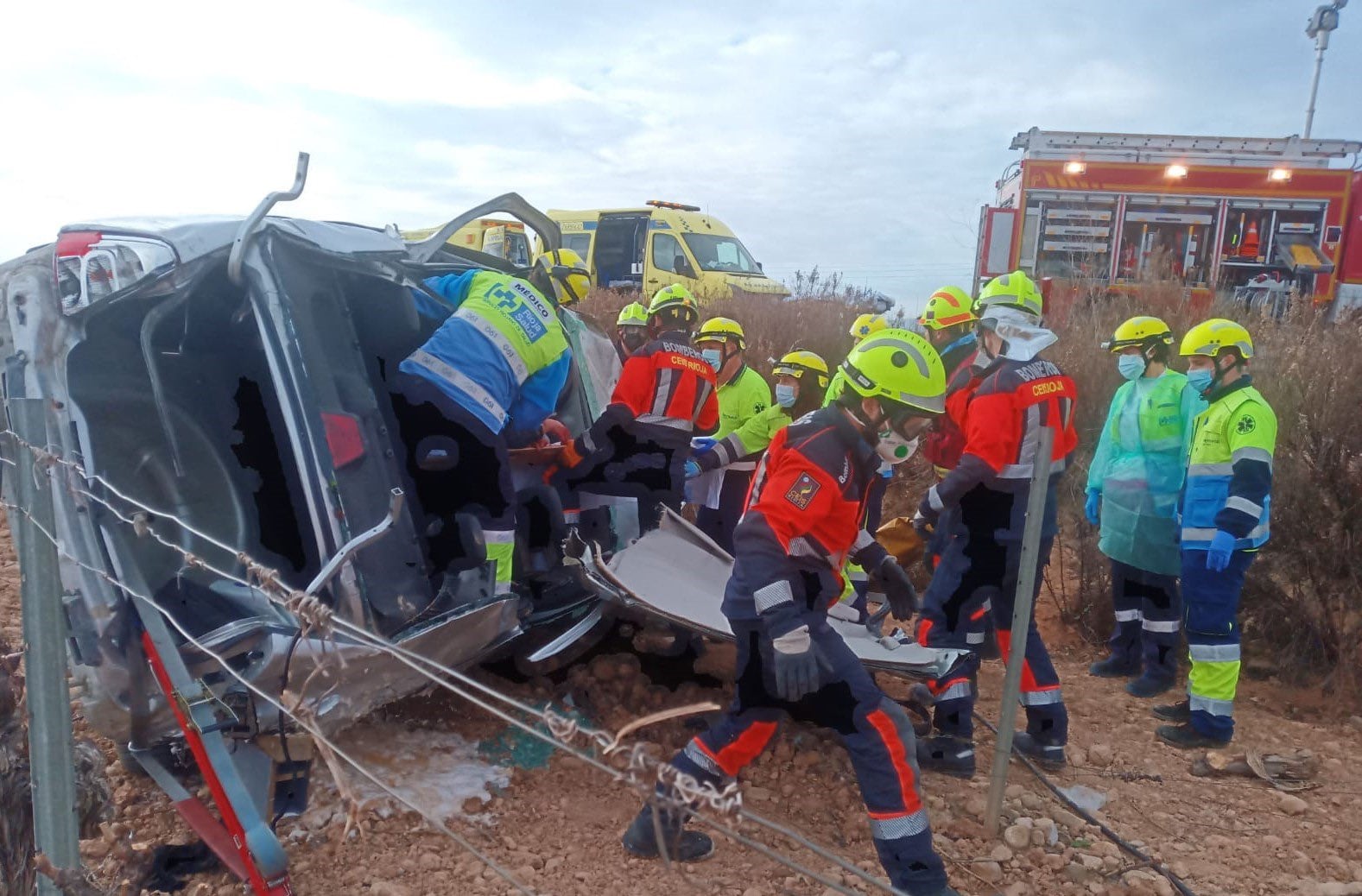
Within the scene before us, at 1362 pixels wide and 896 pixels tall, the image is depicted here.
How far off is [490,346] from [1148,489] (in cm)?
342

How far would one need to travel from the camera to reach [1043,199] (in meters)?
11.6

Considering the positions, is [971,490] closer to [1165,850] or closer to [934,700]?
[934,700]

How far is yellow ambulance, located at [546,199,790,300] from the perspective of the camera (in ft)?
44.8

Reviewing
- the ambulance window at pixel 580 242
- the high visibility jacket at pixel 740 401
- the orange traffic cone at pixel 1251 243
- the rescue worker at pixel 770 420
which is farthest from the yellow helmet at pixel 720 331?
the ambulance window at pixel 580 242

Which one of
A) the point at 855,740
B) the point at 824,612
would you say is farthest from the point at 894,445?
the point at 855,740

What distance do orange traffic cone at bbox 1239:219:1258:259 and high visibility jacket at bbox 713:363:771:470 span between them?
28.0ft

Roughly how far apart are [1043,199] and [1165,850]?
9.92 m

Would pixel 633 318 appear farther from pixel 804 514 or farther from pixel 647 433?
pixel 804 514

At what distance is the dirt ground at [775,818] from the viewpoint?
9.13 feet

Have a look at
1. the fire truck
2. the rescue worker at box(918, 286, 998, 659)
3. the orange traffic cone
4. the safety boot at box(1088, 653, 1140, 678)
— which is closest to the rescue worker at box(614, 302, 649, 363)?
the rescue worker at box(918, 286, 998, 659)

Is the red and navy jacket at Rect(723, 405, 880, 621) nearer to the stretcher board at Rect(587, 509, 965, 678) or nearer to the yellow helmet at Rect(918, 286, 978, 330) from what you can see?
the stretcher board at Rect(587, 509, 965, 678)

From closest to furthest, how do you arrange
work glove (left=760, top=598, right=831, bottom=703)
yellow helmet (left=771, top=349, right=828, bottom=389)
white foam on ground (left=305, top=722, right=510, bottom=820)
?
1. work glove (left=760, top=598, right=831, bottom=703)
2. white foam on ground (left=305, top=722, right=510, bottom=820)
3. yellow helmet (left=771, top=349, right=828, bottom=389)

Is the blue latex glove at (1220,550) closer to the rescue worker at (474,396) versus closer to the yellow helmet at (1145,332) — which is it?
the yellow helmet at (1145,332)

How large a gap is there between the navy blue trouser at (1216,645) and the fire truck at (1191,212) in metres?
7.56
